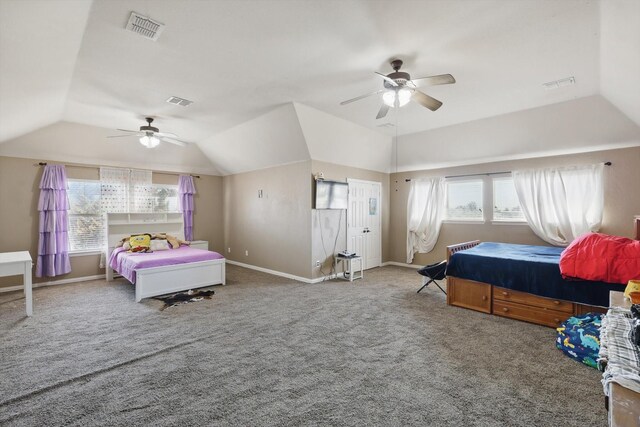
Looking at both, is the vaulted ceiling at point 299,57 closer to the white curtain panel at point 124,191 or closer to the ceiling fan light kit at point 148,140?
the ceiling fan light kit at point 148,140

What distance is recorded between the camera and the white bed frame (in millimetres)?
4492

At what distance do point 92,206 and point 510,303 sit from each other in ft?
24.4

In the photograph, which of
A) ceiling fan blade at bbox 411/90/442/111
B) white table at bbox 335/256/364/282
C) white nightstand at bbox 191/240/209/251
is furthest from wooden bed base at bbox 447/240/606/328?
white nightstand at bbox 191/240/209/251

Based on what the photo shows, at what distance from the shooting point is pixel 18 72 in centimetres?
286

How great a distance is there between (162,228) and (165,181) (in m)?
1.11

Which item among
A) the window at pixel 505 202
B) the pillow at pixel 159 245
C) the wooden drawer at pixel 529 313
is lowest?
the wooden drawer at pixel 529 313

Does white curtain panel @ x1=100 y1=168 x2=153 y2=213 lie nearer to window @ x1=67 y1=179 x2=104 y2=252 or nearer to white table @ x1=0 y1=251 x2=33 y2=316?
window @ x1=67 y1=179 x2=104 y2=252

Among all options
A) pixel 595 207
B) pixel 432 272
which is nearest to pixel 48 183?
pixel 432 272

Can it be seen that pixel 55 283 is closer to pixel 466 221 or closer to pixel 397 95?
pixel 397 95

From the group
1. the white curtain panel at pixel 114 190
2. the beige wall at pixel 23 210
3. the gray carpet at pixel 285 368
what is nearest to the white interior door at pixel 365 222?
the gray carpet at pixel 285 368

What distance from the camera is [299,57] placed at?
10.3 feet

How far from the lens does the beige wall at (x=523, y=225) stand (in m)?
4.39

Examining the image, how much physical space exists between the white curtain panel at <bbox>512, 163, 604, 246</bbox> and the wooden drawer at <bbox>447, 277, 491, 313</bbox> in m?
2.16

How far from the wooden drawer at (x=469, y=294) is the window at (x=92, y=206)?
251 inches
